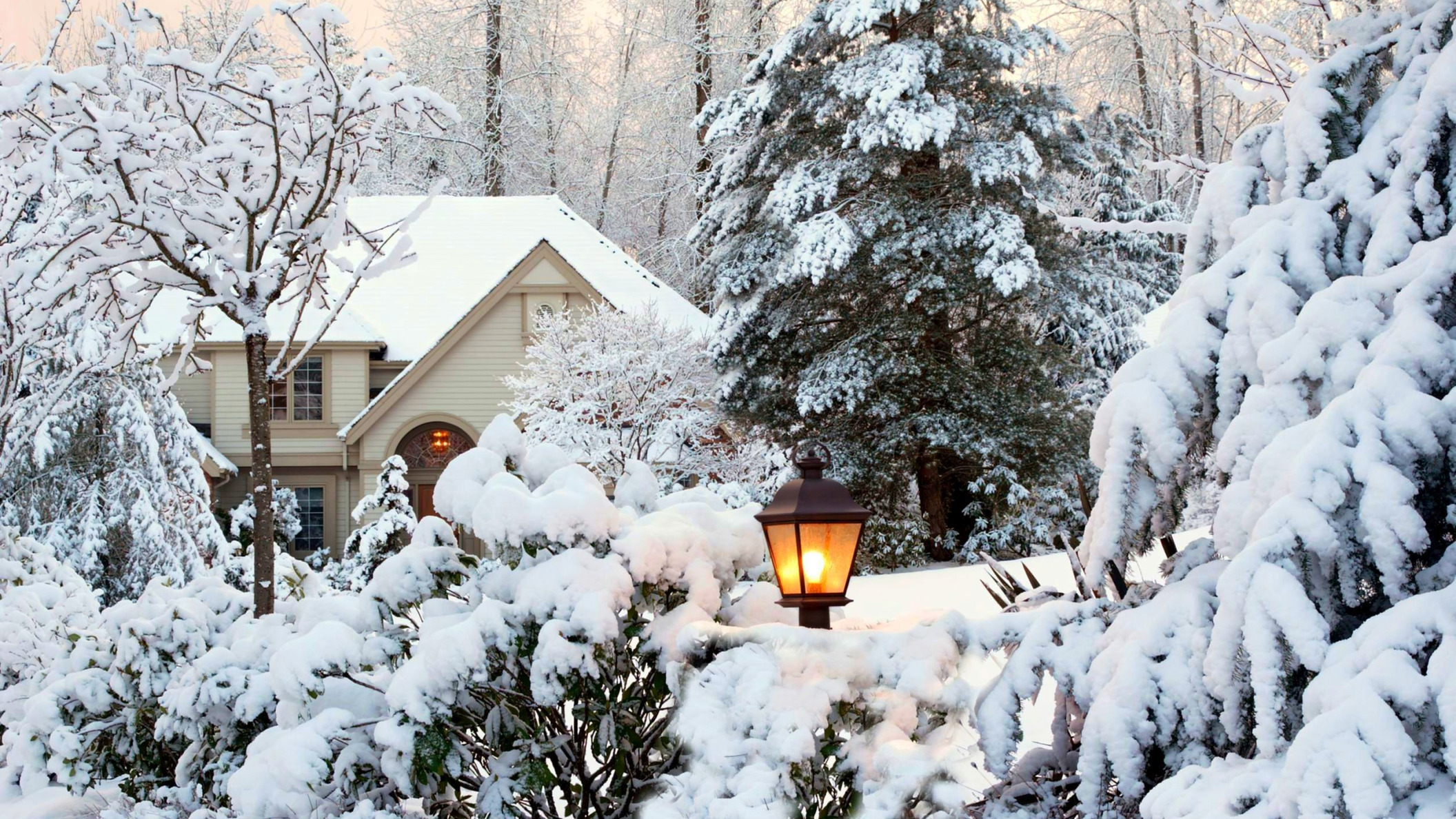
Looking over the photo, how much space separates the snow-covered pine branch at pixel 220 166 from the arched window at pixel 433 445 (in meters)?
14.2

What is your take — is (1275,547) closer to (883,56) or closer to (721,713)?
(721,713)

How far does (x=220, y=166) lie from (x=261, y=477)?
1747 mm

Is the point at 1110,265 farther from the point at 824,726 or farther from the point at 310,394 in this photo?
the point at 824,726

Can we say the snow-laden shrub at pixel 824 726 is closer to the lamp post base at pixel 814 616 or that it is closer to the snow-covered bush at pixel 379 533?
the lamp post base at pixel 814 616

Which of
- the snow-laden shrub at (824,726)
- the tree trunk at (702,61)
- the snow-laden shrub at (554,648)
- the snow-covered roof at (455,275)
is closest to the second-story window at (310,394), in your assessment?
the snow-covered roof at (455,275)

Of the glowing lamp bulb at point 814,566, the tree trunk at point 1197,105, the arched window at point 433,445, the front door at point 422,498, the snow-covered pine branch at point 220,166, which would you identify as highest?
the tree trunk at point 1197,105

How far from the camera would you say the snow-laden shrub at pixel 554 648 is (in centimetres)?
340

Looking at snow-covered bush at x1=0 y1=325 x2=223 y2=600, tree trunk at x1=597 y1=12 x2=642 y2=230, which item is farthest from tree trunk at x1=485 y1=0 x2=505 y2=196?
snow-covered bush at x1=0 y1=325 x2=223 y2=600

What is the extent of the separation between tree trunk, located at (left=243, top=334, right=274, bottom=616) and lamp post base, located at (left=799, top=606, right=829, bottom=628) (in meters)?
3.50

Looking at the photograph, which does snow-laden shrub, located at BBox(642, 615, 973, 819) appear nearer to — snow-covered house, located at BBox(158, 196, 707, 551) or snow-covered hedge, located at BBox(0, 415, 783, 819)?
snow-covered hedge, located at BBox(0, 415, 783, 819)

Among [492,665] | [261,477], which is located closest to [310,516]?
[261,477]

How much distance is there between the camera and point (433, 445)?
21172 mm

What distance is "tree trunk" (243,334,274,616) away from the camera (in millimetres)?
6184

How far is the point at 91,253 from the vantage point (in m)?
6.54
